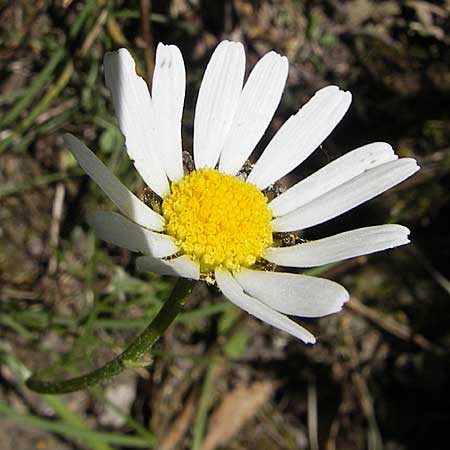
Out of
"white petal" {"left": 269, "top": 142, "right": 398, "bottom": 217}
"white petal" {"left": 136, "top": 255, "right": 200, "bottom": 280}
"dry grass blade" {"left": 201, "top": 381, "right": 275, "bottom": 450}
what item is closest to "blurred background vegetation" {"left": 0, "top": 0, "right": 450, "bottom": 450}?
"dry grass blade" {"left": 201, "top": 381, "right": 275, "bottom": 450}

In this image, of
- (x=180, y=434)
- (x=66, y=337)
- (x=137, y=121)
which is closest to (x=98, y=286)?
(x=66, y=337)

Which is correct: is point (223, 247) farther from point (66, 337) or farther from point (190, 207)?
point (66, 337)

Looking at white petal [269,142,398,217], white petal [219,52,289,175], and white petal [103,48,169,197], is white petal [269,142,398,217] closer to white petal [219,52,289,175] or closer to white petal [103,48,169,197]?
white petal [219,52,289,175]

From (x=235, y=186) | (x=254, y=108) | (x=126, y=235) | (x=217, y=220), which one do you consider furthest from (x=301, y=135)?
(x=126, y=235)

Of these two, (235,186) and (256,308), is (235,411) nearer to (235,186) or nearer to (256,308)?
(235,186)

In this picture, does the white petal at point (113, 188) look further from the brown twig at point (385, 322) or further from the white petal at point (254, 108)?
the brown twig at point (385, 322)

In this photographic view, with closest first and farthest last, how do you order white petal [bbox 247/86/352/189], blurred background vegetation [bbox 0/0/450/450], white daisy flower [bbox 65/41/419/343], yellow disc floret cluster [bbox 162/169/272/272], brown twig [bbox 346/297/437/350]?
white daisy flower [bbox 65/41/419/343], yellow disc floret cluster [bbox 162/169/272/272], white petal [bbox 247/86/352/189], blurred background vegetation [bbox 0/0/450/450], brown twig [bbox 346/297/437/350]
